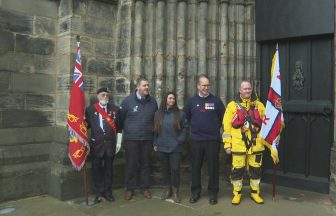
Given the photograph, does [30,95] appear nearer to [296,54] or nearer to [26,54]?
[26,54]

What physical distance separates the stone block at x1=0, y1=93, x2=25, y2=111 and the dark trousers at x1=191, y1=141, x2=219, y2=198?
255 centimetres

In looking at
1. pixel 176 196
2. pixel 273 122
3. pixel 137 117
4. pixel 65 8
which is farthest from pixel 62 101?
pixel 273 122

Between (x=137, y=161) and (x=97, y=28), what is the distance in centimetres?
219

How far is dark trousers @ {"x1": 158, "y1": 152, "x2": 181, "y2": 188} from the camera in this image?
5227 millimetres

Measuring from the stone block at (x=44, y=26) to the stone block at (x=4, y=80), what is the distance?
2.53 ft

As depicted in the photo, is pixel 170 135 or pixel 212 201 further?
pixel 170 135

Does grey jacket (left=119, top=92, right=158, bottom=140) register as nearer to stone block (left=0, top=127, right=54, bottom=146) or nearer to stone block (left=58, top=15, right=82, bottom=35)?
stone block (left=0, top=127, right=54, bottom=146)

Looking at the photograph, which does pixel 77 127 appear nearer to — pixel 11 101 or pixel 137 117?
pixel 137 117

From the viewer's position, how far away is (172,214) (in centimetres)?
471

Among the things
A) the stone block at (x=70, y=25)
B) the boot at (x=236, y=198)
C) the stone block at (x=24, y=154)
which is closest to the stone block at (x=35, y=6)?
the stone block at (x=70, y=25)

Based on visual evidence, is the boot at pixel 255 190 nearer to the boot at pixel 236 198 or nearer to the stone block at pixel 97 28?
the boot at pixel 236 198

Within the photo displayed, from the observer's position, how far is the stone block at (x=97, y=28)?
226 inches

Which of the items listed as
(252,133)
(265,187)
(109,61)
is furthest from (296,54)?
(109,61)

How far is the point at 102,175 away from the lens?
212 inches
